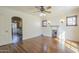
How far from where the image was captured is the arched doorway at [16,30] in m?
2.06

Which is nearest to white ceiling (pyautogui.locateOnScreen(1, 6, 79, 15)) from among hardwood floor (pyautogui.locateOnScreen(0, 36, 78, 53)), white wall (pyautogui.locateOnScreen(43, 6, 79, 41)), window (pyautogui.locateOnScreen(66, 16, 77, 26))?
white wall (pyautogui.locateOnScreen(43, 6, 79, 41))

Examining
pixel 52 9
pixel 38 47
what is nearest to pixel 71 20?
pixel 52 9

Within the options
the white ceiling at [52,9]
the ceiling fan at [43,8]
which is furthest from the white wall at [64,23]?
the ceiling fan at [43,8]

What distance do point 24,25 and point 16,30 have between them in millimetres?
217

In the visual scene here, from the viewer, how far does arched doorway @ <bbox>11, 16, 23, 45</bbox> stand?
206cm

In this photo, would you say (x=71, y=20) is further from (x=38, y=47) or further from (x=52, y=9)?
(x=38, y=47)

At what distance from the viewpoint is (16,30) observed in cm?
211

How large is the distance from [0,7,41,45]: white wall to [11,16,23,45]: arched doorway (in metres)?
0.08

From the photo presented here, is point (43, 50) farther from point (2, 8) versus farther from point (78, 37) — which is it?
point (2, 8)

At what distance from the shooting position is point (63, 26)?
2.08 meters

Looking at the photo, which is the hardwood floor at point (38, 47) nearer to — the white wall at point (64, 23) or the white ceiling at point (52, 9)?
the white wall at point (64, 23)

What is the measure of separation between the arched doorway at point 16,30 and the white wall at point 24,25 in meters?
0.08
